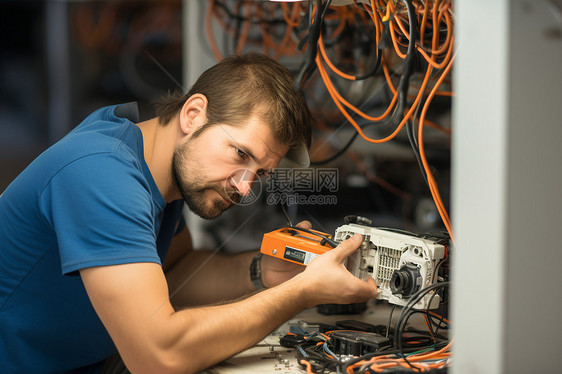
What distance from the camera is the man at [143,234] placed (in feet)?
2.73

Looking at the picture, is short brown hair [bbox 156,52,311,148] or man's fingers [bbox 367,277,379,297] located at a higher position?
short brown hair [bbox 156,52,311,148]

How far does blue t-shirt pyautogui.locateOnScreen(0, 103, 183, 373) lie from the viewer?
2.77 feet

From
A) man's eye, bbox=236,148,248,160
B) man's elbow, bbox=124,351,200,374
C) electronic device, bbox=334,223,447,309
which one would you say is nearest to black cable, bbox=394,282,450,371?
electronic device, bbox=334,223,447,309

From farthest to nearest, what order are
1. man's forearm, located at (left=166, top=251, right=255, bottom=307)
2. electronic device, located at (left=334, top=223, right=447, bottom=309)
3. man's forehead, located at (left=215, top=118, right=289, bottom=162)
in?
man's forearm, located at (left=166, top=251, right=255, bottom=307) < man's forehead, located at (left=215, top=118, right=289, bottom=162) < electronic device, located at (left=334, top=223, right=447, bottom=309)

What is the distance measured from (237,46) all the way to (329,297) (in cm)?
94

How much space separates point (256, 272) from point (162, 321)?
609 mm

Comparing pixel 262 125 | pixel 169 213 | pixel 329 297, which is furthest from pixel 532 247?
pixel 169 213

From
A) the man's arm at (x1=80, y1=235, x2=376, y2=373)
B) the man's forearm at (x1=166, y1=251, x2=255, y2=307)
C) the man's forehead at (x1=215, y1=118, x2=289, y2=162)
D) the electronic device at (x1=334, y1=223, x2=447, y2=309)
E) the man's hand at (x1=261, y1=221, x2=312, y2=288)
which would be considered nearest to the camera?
the man's arm at (x1=80, y1=235, x2=376, y2=373)

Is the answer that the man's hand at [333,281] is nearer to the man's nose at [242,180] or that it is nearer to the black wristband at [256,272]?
the man's nose at [242,180]

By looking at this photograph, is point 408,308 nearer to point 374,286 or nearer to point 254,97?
point 374,286

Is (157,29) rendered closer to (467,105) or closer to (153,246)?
(153,246)

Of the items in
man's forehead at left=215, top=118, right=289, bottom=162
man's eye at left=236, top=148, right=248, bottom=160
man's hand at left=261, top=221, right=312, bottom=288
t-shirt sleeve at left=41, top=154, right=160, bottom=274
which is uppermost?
man's forehead at left=215, top=118, right=289, bottom=162

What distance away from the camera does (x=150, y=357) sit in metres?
0.83

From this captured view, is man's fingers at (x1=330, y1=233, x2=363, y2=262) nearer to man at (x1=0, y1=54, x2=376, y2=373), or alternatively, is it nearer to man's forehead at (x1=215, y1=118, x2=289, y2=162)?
man at (x1=0, y1=54, x2=376, y2=373)
